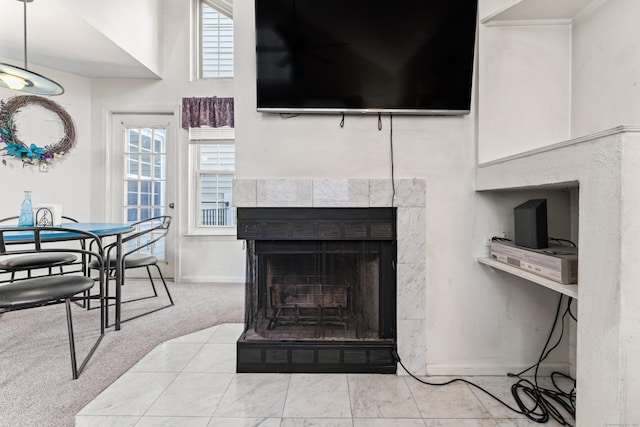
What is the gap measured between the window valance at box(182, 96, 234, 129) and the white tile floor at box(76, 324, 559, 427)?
2665 mm

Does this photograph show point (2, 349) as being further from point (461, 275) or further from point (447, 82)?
point (447, 82)

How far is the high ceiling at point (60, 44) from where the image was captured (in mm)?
2422

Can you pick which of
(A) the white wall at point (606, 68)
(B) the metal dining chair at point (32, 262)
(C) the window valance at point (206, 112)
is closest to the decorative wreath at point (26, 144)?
(B) the metal dining chair at point (32, 262)

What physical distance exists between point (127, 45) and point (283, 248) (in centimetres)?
287

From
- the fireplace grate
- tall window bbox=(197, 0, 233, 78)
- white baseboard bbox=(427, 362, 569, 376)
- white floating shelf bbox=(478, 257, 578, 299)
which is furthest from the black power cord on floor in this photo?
tall window bbox=(197, 0, 233, 78)

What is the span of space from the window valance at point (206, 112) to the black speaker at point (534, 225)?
10.3ft

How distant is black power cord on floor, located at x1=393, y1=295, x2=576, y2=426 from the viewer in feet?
4.50

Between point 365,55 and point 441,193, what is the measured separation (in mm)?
869

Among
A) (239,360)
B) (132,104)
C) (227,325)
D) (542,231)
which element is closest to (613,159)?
(542,231)

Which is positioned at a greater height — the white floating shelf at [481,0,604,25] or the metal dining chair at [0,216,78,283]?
the white floating shelf at [481,0,604,25]

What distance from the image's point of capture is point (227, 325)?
2393 millimetres

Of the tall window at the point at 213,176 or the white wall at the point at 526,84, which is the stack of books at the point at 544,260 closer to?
the white wall at the point at 526,84

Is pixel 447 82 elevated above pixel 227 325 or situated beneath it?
elevated above

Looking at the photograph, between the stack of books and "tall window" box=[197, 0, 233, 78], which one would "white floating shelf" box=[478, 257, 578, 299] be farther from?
"tall window" box=[197, 0, 233, 78]
